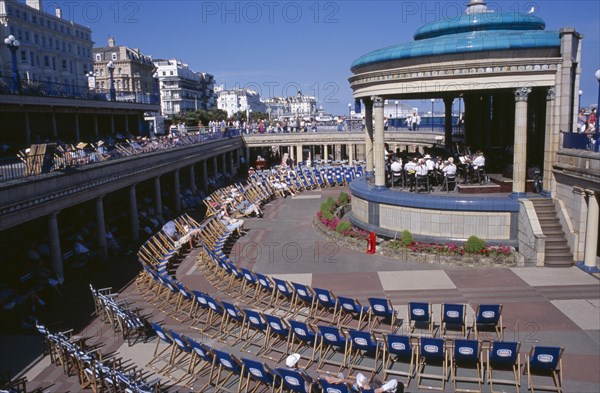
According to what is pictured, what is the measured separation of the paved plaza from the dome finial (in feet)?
39.0

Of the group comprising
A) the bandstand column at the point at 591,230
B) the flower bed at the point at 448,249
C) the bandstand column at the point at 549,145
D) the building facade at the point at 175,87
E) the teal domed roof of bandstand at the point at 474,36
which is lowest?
the flower bed at the point at 448,249

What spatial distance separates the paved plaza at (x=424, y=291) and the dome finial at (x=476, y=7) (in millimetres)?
11892

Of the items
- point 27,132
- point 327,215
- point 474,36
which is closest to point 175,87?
point 27,132

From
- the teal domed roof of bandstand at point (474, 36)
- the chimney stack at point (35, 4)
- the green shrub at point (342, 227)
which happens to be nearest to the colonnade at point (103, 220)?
the green shrub at point (342, 227)

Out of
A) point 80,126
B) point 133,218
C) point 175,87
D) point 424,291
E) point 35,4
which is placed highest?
point 35,4

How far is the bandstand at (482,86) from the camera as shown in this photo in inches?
717

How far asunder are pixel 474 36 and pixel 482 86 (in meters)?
1.94

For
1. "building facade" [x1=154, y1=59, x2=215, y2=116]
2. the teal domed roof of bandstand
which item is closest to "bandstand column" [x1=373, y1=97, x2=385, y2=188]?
the teal domed roof of bandstand

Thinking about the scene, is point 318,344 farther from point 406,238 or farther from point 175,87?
point 175,87

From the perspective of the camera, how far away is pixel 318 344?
37.3 ft

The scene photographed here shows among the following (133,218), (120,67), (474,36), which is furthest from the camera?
(120,67)

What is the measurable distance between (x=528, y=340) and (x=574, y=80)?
11625 millimetres

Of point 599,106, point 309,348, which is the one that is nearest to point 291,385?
point 309,348

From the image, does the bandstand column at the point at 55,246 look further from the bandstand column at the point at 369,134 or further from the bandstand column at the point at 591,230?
the bandstand column at the point at 591,230
